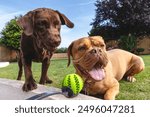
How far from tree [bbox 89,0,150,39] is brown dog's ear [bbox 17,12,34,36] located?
25028 millimetres

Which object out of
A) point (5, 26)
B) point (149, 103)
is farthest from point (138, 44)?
point (149, 103)

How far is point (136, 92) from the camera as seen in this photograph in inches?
176

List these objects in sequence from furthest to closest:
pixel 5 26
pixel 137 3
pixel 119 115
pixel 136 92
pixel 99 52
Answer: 1. pixel 137 3
2. pixel 5 26
3. pixel 136 92
4. pixel 99 52
5. pixel 119 115

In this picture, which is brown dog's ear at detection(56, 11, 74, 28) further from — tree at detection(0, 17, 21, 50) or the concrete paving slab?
tree at detection(0, 17, 21, 50)

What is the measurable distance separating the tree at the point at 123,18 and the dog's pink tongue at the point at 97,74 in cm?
2508

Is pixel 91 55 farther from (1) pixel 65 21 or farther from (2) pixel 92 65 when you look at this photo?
(1) pixel 65 21

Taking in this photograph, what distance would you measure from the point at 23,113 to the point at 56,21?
1.34 meters

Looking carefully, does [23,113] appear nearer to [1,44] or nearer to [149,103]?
[149,103]

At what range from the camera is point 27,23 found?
164 inches

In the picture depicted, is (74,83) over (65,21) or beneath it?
beneath

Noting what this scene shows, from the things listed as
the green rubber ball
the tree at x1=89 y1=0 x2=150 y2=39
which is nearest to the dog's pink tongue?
the green rubber ball

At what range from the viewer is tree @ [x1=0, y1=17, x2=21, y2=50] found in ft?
85.7

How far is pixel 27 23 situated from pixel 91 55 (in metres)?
0.89

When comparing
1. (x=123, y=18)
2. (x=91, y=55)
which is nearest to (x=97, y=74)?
(x=91, y=55)
